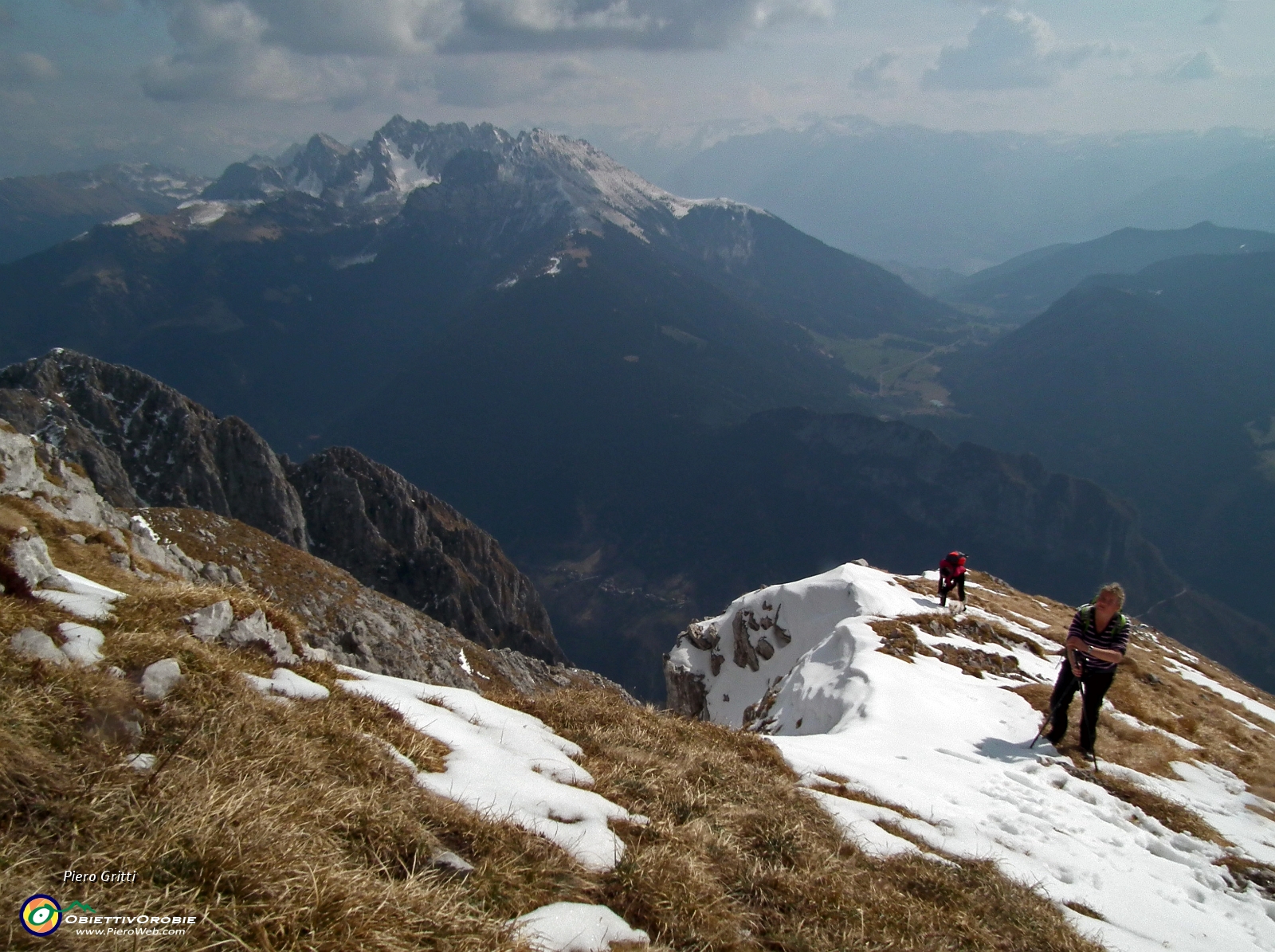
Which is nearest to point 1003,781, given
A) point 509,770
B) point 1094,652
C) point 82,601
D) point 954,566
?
point 1094,652

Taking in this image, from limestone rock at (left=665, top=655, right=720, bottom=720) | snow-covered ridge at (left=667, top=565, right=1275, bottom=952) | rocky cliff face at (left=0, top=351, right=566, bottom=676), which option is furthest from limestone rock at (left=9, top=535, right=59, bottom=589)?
rocky cliff face at (left=0, top=351, right=566, bottom=676)

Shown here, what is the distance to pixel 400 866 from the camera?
510 cm

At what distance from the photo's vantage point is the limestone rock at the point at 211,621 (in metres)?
8.60

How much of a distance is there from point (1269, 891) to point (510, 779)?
40.8 ft

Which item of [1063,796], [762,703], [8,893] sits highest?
[8,893]

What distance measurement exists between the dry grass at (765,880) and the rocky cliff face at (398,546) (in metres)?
113

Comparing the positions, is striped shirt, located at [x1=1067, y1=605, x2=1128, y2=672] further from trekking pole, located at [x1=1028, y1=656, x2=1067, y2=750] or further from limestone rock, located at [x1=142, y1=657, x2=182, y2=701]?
limestone rock, located at [x1=142, y1=657, x2=182, y2=701]

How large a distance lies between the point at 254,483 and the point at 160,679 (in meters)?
123

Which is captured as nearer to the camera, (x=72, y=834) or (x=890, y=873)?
(x=72, y=834)

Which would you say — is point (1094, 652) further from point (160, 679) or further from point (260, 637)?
point (160, 679)

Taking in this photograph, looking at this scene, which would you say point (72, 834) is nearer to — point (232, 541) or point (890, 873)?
point (890, 873)

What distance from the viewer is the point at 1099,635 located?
1393cm

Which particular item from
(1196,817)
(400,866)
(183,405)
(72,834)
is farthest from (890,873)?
(183,405)

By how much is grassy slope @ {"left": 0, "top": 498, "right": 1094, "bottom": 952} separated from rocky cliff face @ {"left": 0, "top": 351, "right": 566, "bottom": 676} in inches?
4414
